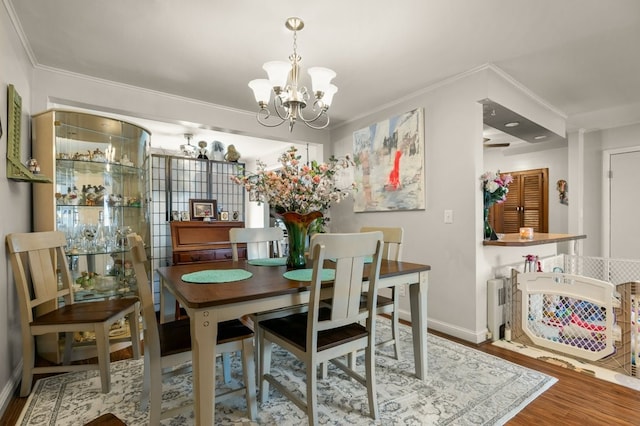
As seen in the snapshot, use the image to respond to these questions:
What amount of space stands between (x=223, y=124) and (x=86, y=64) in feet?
4.33

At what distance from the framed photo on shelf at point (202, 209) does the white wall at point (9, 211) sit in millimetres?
1935

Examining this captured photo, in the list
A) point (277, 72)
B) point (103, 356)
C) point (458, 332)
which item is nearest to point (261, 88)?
point (277, 72)

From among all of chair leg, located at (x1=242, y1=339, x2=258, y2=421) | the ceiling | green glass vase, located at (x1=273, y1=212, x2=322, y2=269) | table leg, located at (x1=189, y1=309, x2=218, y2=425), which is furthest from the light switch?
table leg, located at (x1=189, y1=309, x2=218, y2=425)

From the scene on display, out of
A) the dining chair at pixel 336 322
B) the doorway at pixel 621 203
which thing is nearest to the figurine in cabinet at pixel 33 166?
the dining chair at pixel 336 322

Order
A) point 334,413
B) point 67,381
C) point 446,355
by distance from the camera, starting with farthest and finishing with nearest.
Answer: point 446,355 < point 67,381 < point 334,413

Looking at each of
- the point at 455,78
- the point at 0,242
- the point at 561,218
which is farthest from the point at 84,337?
the point at 561,218

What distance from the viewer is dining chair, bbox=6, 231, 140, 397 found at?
1937 millimetres

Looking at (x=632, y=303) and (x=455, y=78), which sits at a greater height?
(x=455, y=78)

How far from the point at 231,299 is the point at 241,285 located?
0.25 meters

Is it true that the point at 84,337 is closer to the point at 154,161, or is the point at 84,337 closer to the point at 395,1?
the point at 154,161

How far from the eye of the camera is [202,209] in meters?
4.31

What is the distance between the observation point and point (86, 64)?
8.50ft

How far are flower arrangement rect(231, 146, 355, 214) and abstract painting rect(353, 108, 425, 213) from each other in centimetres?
144

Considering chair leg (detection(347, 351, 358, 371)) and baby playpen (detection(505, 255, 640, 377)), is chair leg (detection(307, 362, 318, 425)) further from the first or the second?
baby playpen (detection(505, 255, 640, 377))
